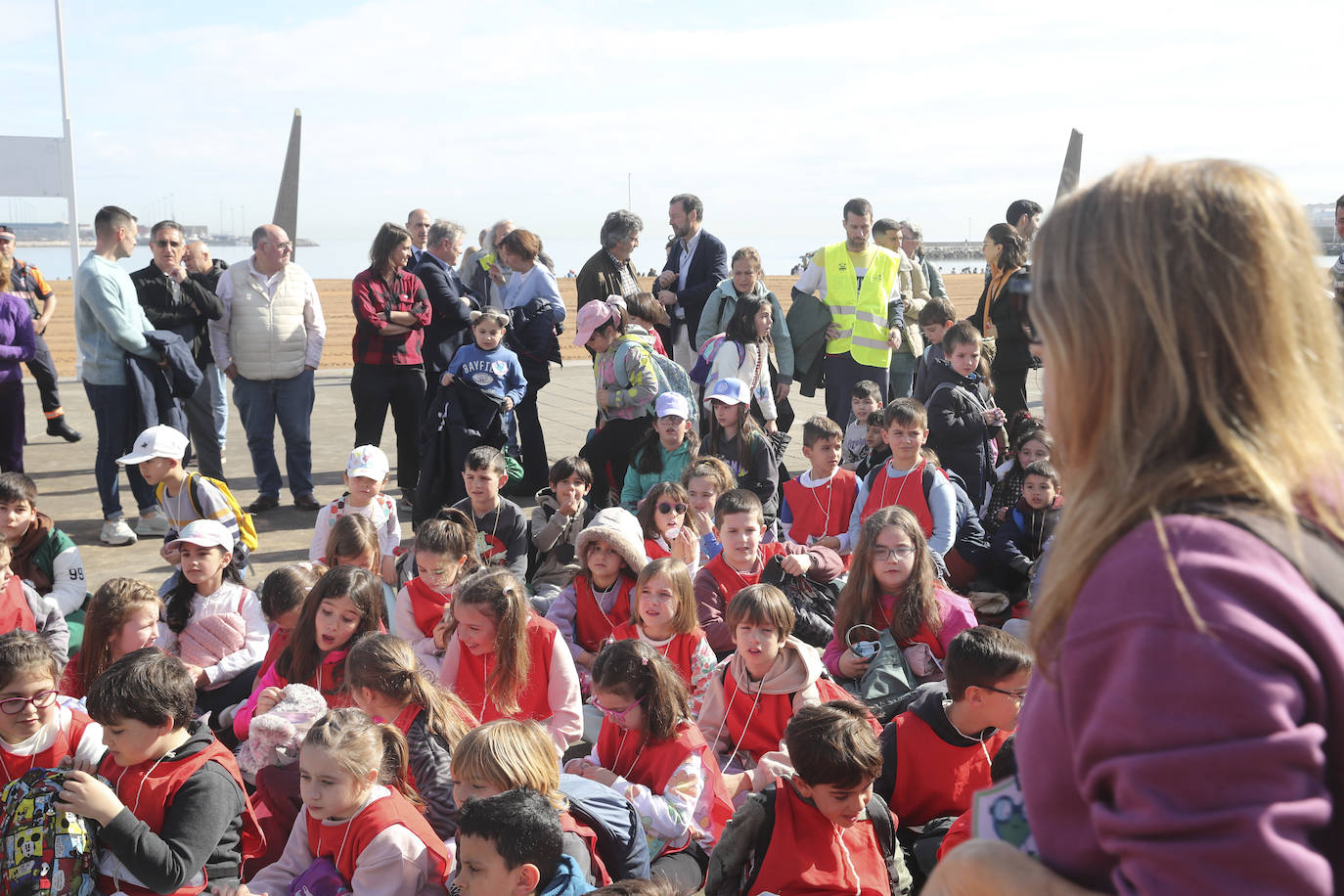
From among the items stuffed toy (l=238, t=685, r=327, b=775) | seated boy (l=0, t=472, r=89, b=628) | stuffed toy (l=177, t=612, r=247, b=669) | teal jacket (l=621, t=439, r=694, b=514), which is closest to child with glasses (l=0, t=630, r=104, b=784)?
stuffed toy (l=238, t=685, r=327, b=775)

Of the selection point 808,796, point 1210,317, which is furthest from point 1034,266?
point 808,796

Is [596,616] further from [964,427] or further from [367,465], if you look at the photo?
[964,427]

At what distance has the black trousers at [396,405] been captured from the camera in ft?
27.5

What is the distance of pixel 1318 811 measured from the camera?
0.84 metres

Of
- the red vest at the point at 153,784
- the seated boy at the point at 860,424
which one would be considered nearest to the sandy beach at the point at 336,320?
the seated boy at the point at 860,424

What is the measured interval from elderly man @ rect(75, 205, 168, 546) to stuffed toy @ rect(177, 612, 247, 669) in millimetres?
2947

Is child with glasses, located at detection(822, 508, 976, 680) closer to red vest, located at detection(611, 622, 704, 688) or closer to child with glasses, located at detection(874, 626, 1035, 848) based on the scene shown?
red vest, located at detection(611, 622, 704, 688)

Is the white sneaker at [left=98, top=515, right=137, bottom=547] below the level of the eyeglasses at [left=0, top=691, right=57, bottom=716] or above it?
below

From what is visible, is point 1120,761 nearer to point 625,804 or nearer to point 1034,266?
point 1034,266

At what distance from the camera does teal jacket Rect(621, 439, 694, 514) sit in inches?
277

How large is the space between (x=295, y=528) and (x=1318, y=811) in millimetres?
7651

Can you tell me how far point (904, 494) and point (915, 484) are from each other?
8 cm

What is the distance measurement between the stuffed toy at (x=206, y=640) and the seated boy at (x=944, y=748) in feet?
9.48

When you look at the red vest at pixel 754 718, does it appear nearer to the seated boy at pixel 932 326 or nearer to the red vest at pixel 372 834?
the red vest at pixel 372 834
